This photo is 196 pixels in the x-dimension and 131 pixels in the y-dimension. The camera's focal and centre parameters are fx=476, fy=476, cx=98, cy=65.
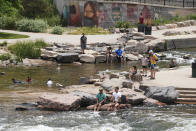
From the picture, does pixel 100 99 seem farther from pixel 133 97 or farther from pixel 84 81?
pixel 84 81

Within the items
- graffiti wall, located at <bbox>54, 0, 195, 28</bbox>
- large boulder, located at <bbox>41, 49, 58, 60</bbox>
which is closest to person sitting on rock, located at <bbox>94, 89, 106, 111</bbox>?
large boulder, located at <bbox>41, 49, 58, 60</bbox>

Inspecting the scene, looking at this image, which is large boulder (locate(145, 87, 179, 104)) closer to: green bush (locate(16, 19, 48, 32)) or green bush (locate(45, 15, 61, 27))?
green bush (locate(16, 19, 48, 32))

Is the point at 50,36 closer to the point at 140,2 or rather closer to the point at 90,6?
the point at 90,6

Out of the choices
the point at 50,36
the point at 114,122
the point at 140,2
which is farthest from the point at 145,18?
the point at 114,122

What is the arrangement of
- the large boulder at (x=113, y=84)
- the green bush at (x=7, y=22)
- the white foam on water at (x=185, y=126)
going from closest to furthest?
the white foam on water at (x=185, y=126), the large boulder at (x=113, y=84), the green bush at (x=7, y=22)

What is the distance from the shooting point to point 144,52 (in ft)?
140

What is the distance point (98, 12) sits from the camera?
56438 millimetres

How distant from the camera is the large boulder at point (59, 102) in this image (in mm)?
21422

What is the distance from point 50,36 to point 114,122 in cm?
2847

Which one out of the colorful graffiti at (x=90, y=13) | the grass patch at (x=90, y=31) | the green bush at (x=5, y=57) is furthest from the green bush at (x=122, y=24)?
the green bush at (x=5, y=57)

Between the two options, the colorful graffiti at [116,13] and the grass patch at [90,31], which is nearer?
the grass patch at [90,31]

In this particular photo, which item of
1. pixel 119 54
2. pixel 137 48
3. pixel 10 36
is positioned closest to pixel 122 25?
pixel 137 48

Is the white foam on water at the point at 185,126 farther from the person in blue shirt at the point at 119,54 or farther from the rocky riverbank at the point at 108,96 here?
the person in blue shirt at the point at 119,54

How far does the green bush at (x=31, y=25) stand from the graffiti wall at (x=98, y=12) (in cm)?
723
